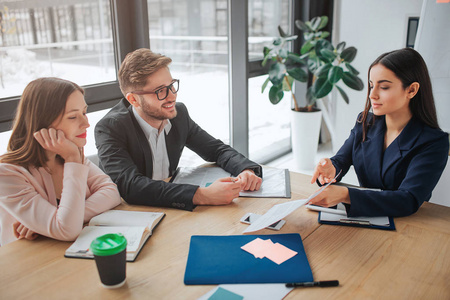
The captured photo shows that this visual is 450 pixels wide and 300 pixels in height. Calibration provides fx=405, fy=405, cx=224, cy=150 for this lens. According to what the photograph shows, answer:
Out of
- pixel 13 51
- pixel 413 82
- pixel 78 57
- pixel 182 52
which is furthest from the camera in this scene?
pixel 182 52

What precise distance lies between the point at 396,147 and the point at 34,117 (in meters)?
1.34

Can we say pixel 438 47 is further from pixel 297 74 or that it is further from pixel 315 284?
pixel 315 284

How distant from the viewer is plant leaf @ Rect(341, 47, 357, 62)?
135 inches

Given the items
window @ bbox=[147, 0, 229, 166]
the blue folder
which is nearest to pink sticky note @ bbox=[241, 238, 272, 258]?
the blue folder

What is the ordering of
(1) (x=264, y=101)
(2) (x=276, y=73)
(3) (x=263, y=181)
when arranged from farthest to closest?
(1) (x=264, y=101)
(2) (x=276, y=73)
(3) (x=263, y=181)

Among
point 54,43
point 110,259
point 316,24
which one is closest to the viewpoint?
point 110,259

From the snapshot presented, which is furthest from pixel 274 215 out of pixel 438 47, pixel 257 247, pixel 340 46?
pixel 340 46

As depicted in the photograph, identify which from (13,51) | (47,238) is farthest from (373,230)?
(13,51)

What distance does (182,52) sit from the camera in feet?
11.6

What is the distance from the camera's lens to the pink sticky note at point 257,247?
116 centimetres

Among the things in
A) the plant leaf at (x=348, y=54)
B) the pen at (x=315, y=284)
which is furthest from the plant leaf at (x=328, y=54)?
the pen at (x=315, y=284)

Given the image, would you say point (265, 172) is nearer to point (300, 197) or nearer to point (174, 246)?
point (300, 197)

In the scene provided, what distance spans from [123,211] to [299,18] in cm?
329

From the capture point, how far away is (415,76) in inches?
60.9
